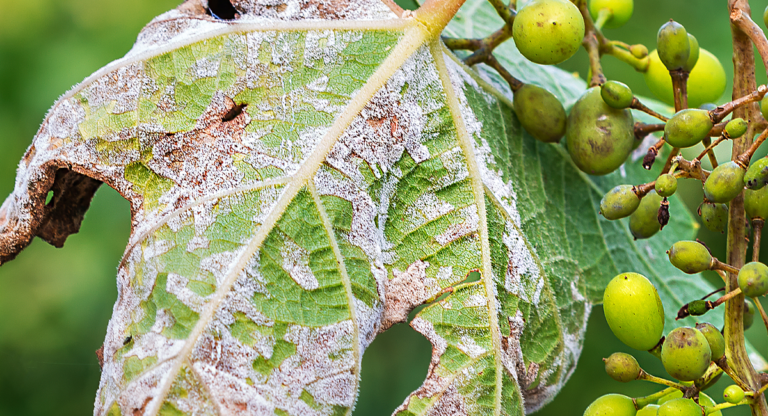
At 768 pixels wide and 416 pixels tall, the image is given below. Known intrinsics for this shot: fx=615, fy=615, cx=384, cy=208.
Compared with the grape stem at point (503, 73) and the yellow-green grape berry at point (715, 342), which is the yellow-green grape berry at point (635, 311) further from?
the grape stem at point (503, 73)

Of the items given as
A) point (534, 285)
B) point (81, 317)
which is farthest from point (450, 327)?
point (81, 317)

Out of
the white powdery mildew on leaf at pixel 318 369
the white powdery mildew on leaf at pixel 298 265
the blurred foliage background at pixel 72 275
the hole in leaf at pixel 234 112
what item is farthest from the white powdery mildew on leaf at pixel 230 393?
the blurred foliage background at pixel 72 275

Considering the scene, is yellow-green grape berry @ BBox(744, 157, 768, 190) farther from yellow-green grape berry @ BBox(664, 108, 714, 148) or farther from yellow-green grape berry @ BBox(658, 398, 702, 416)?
yellow-green grape berry @ BBox(658, 398, 702, 416)

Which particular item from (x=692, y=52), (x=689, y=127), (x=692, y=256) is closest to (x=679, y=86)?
(x=692, y=52)

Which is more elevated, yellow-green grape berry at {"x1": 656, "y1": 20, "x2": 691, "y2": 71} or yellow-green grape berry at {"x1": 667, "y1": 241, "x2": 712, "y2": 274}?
yellow-green grape berry at {"x1": 656, "y1": 20, "x2": 691, "y2": 71}

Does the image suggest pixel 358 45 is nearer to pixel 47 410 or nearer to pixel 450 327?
pixel 450 327

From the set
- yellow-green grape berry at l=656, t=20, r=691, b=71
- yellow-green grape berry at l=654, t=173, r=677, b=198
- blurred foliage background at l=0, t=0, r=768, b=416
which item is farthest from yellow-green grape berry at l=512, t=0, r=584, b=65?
blurred foliage background at l=0, t=0, r=768, b=416

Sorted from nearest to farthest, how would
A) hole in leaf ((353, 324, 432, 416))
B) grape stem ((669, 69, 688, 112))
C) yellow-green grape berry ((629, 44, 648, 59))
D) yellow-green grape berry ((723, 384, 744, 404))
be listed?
yellow-green grape berry ((723, 384, 744, 404)), grape stem ((669, 69, 688, 112)), yellow-green grape berry ((629, 44, 648, 59)), hole in leaf ((353, 324, 432, 416))
